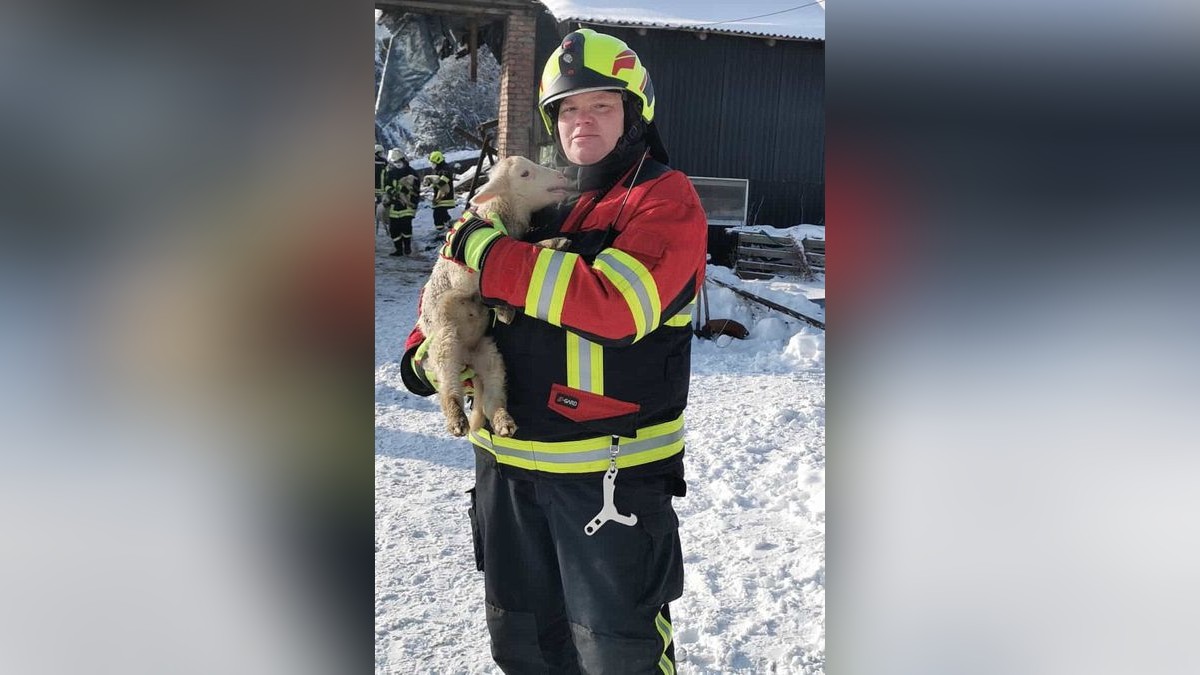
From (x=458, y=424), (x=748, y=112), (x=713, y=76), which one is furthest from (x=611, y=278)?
(x=748, y=112)

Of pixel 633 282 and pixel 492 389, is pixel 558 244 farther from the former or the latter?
pixel 492 389

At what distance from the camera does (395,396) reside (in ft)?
21.2

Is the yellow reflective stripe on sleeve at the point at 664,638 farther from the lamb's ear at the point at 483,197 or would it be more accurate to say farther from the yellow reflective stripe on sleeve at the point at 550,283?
the lamb's ear at the point at 483,197

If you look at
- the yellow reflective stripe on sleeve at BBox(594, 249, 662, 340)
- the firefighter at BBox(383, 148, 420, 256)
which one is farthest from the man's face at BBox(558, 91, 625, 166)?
the firefighter at BBox(383, 148, 420, 256)

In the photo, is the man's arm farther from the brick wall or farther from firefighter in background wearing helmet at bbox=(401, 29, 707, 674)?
the brick wall

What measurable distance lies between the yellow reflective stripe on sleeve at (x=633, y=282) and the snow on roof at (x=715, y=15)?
35.0 ft

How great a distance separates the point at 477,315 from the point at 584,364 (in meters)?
0.44

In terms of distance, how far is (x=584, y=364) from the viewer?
1.89 meters

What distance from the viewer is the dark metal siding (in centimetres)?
1328

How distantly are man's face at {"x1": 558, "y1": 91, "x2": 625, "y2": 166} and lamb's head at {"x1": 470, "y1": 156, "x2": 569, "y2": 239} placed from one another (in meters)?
0.21

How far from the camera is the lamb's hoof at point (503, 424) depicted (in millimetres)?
1988

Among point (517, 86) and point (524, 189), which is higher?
point (517, 86)
